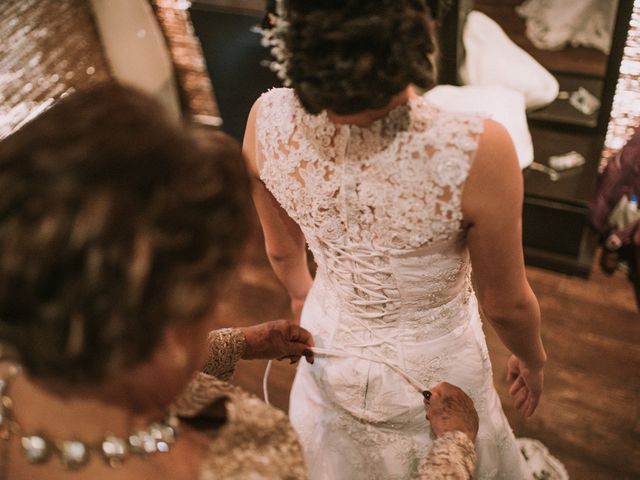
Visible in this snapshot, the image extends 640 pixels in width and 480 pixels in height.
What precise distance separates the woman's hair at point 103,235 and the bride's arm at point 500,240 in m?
0.49

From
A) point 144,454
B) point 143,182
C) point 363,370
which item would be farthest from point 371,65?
point 363,370

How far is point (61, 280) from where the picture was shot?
0.52 m

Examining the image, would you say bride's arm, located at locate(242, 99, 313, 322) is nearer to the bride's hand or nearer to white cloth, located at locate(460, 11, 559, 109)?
the bride's hand

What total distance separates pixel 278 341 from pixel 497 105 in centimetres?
147

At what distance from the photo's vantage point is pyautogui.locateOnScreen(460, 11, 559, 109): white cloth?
2523 millimetres

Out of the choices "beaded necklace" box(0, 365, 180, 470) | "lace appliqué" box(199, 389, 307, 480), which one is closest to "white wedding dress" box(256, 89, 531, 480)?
"lace appliqué" box(199, 389, 307, 480)

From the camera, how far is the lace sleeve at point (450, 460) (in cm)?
101

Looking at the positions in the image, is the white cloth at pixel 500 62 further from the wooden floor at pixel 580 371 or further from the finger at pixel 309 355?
the finger at pixel 309 355

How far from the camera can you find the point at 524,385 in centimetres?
147

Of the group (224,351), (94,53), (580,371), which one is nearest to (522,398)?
(224,351)

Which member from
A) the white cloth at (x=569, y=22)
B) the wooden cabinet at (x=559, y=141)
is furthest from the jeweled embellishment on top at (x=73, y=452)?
the white cloth at (x=569, y=22)

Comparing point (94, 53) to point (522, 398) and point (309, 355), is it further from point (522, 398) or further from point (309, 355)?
point (522, 398)

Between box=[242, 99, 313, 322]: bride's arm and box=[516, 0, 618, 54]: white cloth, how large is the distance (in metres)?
1.58

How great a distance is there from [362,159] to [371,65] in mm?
192
